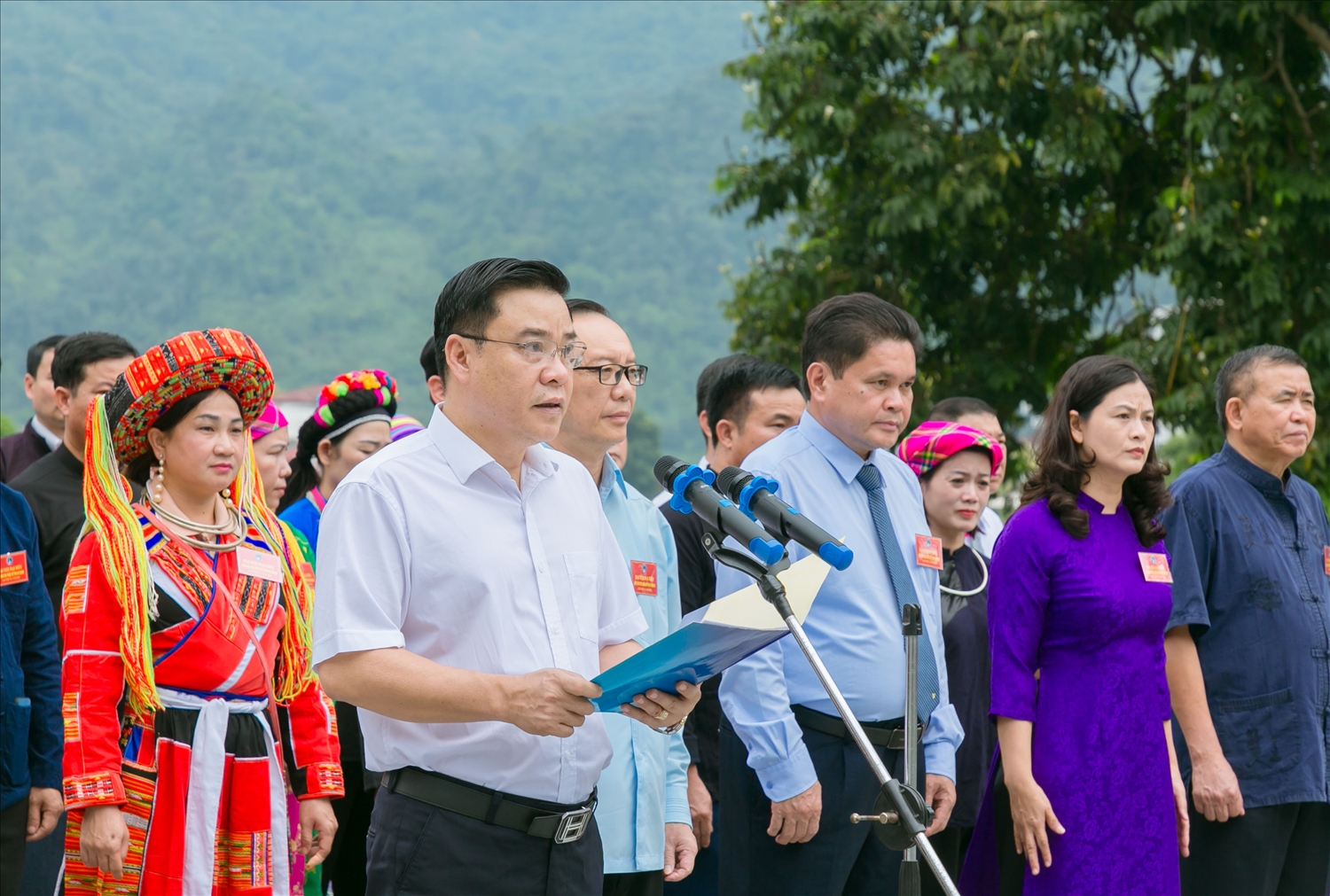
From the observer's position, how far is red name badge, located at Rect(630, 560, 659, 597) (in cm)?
347

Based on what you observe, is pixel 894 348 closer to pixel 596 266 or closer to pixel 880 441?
pixel 880 441

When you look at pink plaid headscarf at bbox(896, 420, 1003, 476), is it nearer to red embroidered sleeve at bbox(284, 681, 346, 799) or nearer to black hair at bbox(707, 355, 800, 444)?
black hair at bbox(707, 355, 800, 444)

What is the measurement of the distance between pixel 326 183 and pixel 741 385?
2491 inches

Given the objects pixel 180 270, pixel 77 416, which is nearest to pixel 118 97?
pixel 180 270

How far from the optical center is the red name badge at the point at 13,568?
387cm

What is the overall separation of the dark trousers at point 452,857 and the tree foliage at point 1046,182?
7.74m

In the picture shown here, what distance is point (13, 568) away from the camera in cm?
389

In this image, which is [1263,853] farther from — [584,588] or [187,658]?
[187,658]

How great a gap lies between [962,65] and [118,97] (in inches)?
2423

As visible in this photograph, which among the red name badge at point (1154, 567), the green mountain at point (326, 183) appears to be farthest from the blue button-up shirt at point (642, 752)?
the green mountain at point (326, 183)

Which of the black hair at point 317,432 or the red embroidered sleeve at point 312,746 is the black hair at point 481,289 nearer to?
the red embroidered sleeve at point 312,746

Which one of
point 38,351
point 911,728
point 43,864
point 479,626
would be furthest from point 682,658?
point 38,351

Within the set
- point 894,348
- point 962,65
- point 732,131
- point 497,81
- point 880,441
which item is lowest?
point 880,441

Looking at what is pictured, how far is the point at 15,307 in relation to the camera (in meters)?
50.2
